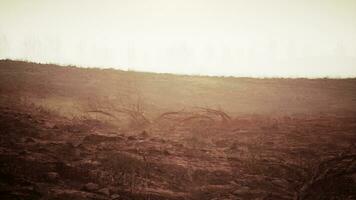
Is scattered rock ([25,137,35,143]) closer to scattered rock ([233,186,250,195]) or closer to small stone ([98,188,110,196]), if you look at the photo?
small stone ([98,188,110,196])

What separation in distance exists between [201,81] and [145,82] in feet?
8.67

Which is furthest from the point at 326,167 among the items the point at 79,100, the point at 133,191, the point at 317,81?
the point at 317,81

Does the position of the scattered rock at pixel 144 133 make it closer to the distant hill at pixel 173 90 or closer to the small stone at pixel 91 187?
the small stone at pixel 91 187

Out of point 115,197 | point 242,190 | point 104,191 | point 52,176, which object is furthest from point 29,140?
point 242,190

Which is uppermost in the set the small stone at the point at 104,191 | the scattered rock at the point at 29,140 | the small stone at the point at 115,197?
the scattered rock at the point at 29,140

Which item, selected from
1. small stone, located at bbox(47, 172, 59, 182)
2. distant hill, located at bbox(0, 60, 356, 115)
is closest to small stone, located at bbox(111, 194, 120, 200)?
small stone, located at bbox(47, 172, 59, 182)

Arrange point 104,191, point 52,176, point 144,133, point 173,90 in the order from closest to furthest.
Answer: point 104,191 → point 52,176 → point 144,133 → point 173,90

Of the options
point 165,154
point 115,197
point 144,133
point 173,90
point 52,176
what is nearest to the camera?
point 115,197

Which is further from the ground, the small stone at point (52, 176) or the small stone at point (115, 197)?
the small stone at point (52, 176)

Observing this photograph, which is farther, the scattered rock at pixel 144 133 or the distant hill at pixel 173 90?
the distant hill at pixel 173 90

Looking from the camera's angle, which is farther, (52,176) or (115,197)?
(52,176)

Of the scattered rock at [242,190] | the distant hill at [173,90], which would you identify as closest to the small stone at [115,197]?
the scattered rock at [242,190]

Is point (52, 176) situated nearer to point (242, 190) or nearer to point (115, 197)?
point (115, 197)

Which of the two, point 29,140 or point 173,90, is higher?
point 173,90
